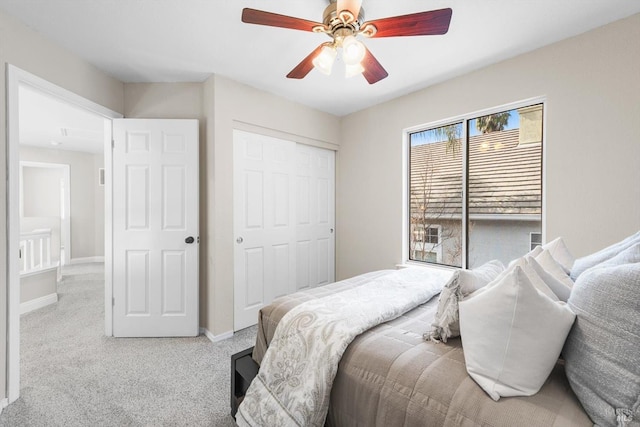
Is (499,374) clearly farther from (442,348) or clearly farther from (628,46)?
(628,46)

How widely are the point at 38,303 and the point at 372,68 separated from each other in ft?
14.8

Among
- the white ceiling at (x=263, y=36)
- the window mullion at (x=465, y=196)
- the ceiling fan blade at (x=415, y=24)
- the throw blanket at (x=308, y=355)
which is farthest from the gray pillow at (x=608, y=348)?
the window mullion at (x=465, y=196)

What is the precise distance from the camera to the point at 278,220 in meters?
3.34

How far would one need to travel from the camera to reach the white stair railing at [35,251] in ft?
11.8

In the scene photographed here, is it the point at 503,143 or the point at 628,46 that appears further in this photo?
the point at 503,143

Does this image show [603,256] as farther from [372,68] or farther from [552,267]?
[372,68]

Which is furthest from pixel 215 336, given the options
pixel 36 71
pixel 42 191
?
pixel 42 191

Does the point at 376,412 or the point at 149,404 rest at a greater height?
the point at 376,412

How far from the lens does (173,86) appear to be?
2.87 metres

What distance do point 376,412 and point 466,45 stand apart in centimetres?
251

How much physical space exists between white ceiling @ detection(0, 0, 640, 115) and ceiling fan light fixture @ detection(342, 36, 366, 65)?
1.27ft

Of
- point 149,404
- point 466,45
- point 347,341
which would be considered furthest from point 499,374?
point 466,45

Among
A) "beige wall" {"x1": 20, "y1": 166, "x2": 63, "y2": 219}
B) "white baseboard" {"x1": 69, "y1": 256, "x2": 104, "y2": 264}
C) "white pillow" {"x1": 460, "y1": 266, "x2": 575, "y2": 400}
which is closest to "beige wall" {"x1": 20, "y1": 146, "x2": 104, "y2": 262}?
"white baseboard" {"x1": 69, "y1": 256, "x2": 104, "y2": 264}

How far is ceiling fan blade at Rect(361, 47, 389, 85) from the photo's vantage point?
5.77 ft
